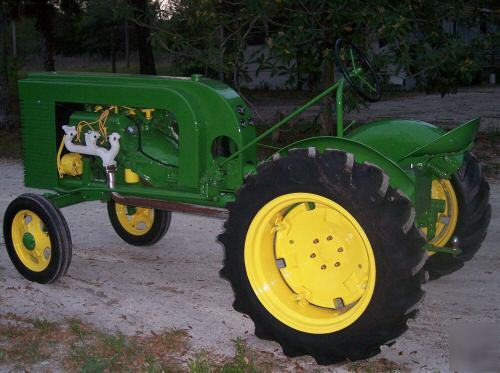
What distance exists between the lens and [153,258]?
19.2ft

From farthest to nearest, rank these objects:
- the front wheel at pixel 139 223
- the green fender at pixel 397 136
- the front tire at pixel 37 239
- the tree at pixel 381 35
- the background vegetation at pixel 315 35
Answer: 1. the background vegetation at pixel 315 35
2. the tree at pixel 381 35
3. the front wheel at pixel 139 223
4. the front tire at pixel 37 239
5. the green fender at pixel 397 136

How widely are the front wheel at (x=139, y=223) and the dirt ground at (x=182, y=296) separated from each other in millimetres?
89

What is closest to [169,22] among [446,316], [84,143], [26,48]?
[84,143]

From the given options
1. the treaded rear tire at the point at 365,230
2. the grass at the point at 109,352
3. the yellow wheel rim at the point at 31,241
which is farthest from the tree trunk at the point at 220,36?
the treaded rear tire at the point at 365,230

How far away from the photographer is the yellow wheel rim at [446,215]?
480 cm

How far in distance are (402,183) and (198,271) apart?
2.11 m

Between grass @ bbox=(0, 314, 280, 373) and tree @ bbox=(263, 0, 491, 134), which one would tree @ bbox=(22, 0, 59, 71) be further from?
grass @ bbox=(0, 314, 280, 373)

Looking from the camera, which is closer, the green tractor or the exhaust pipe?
the green tractor

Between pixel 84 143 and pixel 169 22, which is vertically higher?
pixel 169 22

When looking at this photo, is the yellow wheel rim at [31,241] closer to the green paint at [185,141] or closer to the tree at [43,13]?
the green paint at [185,141]

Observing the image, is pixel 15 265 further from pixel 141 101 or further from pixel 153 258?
pixel 141 101

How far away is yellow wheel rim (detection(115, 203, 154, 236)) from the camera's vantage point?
20.0 ft

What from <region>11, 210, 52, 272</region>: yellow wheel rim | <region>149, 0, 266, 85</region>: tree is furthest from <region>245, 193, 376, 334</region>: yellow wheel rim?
<region>149, 0, 266, 85</region>: tree

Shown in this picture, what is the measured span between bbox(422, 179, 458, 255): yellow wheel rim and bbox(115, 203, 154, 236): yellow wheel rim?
241 centimetres
